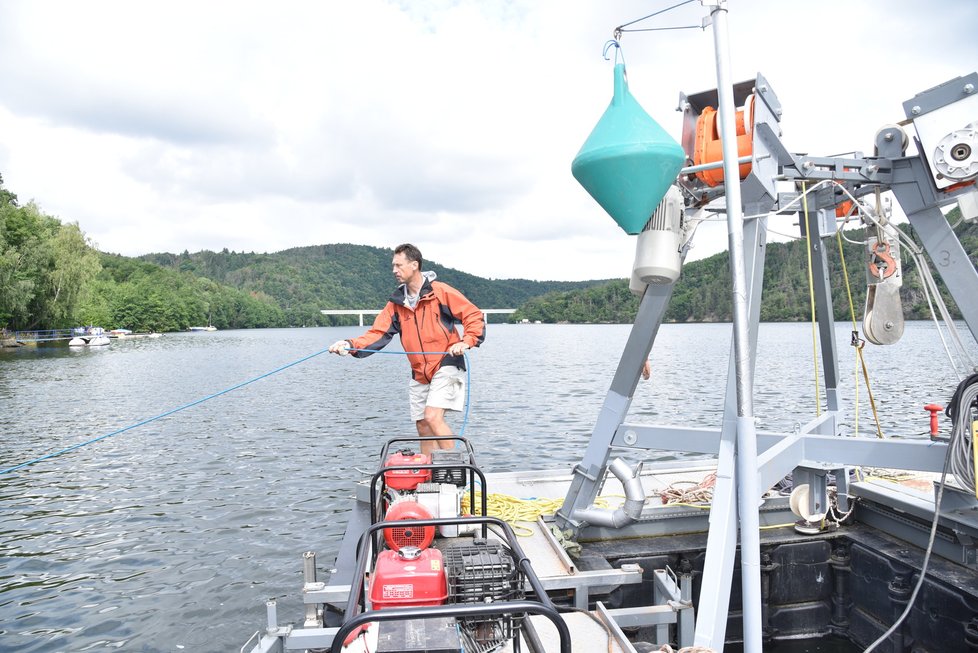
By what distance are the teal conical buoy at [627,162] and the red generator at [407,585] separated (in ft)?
6.50

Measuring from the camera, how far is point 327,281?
155000 mm

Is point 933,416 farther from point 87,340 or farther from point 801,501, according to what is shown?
point 87,340

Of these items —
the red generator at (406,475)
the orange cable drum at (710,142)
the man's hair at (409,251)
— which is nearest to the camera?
the orange cable drum at (710,142)

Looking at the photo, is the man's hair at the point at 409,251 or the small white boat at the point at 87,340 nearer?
the man's hair at the point at 409,251

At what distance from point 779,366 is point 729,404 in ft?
97.8

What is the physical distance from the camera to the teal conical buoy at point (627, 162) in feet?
10.2

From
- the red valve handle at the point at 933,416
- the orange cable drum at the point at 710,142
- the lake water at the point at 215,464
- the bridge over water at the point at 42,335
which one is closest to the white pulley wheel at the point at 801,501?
the lake water at the point at 215,464

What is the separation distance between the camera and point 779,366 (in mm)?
30688

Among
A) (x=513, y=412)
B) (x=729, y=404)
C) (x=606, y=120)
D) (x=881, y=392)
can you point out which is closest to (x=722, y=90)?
(x=606, y=120)

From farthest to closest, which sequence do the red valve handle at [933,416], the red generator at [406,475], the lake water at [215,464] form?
the lake water at [215,464], the red valve handle at [933,416], the red generator at [406,475]

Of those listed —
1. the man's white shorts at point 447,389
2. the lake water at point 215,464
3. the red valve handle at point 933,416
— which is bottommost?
the lake water at point 215,464

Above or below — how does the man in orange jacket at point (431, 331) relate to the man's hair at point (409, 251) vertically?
below

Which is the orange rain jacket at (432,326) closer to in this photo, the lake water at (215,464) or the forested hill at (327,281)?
the lake water at (215,464)

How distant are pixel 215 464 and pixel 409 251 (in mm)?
9063
